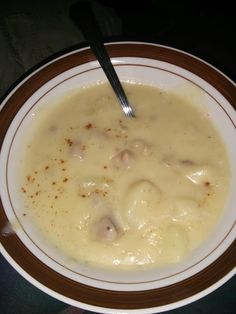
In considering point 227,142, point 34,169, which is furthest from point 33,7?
point 227,142

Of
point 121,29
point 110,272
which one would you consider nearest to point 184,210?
point 110,272

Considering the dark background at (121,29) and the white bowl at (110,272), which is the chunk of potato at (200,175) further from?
the dark background at (121,29)

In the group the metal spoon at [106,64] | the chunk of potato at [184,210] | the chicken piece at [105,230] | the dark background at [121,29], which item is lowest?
the chunk of potato at [184,210]

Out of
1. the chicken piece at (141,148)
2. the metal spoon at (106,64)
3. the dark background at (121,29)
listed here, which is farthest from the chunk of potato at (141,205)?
the dark background at (121,29)

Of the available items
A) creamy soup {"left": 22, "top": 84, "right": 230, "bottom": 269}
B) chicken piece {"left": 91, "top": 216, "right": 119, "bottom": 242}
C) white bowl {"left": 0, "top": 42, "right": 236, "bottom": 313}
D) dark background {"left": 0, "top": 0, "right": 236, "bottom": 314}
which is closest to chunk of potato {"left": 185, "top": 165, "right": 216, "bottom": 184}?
creamy soup {"left": 22, "top": 84, "right": 230, "bottom": 269}

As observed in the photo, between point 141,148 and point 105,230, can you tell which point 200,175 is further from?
point 105,230

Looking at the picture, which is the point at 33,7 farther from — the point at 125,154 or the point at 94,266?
the point at 94,266

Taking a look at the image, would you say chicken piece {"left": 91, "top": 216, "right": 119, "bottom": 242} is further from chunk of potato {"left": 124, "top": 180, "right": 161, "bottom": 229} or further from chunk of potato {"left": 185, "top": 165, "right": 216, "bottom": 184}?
chunk of potato {"left": 185, "top": 165, "right": 216, "bottom": 184}

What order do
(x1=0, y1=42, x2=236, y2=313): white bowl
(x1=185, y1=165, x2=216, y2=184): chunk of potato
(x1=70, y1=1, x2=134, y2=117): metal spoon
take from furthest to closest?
(x1=70, y1=1, x2=134, y2=117): metal spoon, (x1=185, y1=165, x2=216, y2=184): chunk of potato, (x1=0, y1=42, x2=236, y2=313): white bowl
